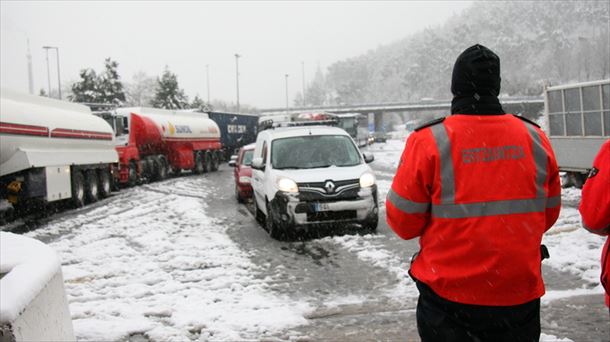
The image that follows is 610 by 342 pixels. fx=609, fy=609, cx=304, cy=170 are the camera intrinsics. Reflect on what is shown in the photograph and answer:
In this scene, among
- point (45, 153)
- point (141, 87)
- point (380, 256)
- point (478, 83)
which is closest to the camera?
point (478, 83)

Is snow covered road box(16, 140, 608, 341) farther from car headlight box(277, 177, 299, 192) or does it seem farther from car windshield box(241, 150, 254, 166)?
car windshield box(241, 150, 254, 166)

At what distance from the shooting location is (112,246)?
33.2 feet

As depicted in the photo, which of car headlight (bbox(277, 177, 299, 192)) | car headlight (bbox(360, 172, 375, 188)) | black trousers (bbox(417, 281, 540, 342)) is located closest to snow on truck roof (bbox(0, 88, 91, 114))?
car headlight (bbox(277, 177, 299, 192))

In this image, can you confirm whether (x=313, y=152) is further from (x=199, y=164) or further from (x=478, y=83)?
(x=199, y=164)

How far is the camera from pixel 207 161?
116 ft

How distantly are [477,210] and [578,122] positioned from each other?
14.6 metres

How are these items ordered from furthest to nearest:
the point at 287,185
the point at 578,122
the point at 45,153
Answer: the point at 578,122
the point at 45,153
the point at 287,185

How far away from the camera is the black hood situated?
2.69 metres

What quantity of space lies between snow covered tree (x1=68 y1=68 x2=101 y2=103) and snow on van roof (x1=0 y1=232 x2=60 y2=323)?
7421 centimetres

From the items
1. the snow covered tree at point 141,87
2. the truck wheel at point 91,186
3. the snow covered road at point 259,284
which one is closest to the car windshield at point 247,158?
the snow covered road at point 259,284

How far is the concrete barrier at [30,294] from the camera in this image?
87.7 inches

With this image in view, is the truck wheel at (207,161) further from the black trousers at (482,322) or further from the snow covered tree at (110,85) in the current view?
A: the snow covered tree at (110,85)

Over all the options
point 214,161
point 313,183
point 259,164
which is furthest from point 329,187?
point 214,161

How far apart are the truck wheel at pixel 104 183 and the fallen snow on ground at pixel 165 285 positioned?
309 inches
